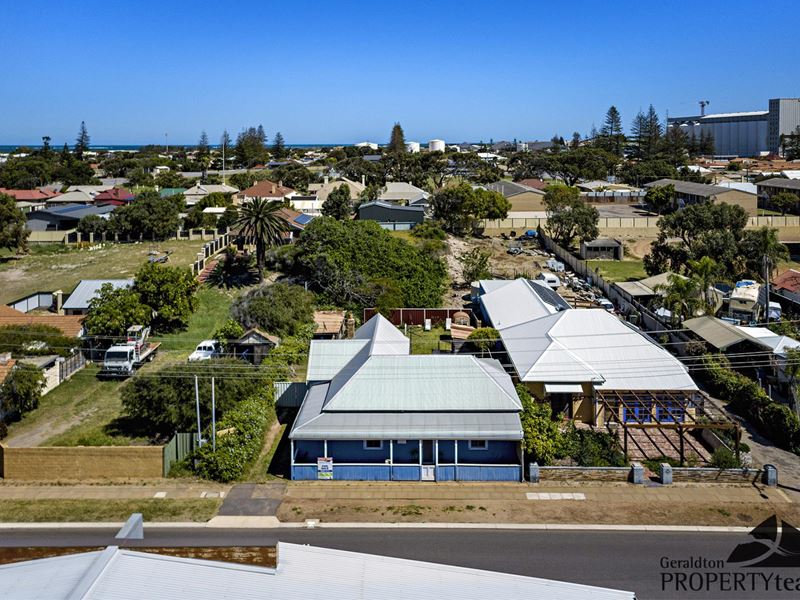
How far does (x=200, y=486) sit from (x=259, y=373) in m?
8.18

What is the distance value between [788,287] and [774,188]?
55.8 metres

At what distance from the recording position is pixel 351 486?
25.5 metres

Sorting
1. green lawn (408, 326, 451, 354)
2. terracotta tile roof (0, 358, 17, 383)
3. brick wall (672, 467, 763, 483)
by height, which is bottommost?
brick wall (672, 467, 763, 483)

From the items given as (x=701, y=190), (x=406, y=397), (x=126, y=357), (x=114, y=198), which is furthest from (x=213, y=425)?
(x=701, y=190)

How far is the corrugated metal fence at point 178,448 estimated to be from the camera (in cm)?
2616

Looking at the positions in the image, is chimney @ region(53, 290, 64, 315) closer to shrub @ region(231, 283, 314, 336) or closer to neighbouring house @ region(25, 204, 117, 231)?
shrub @ region(231, 283, 314, 336)

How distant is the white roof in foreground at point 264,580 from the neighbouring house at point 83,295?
102ft

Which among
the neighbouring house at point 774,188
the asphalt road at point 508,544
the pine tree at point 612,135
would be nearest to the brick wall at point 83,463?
the asphalt road at point 508,544

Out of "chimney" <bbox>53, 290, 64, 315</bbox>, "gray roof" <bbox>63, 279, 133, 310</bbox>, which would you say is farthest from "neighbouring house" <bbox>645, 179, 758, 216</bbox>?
"chimney" <bbox>53, 290, 64, 315</bbox>

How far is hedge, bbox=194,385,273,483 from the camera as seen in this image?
25625mm

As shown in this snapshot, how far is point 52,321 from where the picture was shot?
1601 inches

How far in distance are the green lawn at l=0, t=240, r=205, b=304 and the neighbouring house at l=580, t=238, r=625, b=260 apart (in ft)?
110

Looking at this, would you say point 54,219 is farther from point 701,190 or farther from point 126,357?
point 701,190

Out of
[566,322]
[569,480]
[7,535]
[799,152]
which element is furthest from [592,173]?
[7,535]
